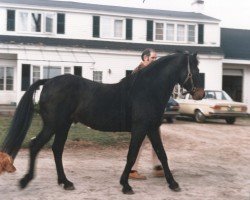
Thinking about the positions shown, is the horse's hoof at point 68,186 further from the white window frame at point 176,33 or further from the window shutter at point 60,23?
the white window frame at point 176,33

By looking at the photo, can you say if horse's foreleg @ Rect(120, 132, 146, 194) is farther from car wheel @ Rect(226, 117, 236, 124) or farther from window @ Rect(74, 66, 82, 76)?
window @ Rect(74, 66, 82, 76)

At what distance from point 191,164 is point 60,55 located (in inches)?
774

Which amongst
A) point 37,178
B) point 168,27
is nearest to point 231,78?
point 168,27

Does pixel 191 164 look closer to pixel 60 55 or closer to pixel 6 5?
pixel 60 55

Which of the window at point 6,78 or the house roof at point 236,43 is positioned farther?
the house roof at point 236,43

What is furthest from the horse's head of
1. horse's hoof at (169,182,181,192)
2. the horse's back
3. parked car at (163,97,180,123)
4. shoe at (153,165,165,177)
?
parked car at (163,97,180,123)

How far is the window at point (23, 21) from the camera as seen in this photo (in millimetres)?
27828

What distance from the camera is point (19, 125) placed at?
20.8 ft

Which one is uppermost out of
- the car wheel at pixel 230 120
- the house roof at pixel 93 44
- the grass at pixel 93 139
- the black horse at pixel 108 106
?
the house roof at pixel 93 44

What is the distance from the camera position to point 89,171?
25.5 feet

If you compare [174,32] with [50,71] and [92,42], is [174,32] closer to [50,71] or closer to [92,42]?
[92,42]

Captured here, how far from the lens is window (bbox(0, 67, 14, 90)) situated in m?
27.8

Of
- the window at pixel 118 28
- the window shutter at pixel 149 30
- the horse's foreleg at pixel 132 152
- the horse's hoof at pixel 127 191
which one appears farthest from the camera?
the window shutter at pixel 149 30

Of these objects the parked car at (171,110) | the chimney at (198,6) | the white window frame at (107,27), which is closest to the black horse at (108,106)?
the parked car at (171,110)
